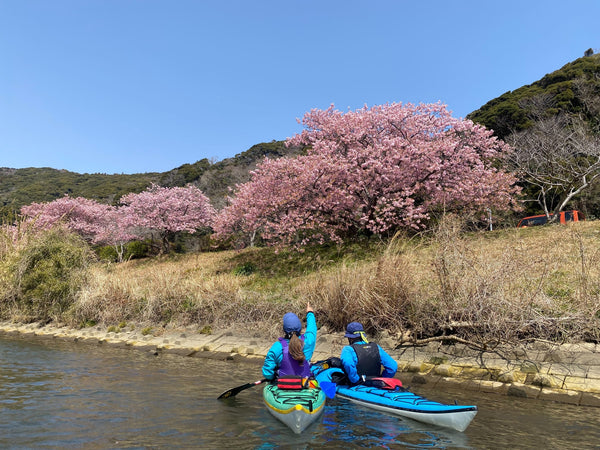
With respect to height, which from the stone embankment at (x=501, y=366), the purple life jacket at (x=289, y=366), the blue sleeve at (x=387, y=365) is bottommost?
the stone embankment at (x=501, y=366)

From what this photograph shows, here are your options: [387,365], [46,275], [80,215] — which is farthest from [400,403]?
[80,215]

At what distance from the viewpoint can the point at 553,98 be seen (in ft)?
117

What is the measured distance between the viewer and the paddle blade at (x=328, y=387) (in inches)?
290

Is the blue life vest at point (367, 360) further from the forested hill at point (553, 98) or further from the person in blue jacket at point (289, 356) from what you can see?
the forested hill at point (553, 98)

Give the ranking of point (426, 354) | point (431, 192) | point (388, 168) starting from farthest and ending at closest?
1. point (431, 192)
2. point (388, 168)
3. point (426, 354)

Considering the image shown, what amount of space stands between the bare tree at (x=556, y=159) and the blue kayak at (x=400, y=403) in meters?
19.4

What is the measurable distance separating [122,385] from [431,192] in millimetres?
15973

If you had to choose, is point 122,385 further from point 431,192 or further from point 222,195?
Answer: point 222,195

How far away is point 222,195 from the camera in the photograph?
4778 cm

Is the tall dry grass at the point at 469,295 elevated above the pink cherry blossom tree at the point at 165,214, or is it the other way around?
the pink cherry blossom tree at the point at 165,214

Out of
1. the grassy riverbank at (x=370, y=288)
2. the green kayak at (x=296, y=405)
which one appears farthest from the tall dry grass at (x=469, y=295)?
the green kayak at (x=296, y=405)

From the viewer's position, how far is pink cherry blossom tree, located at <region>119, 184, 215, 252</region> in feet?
113

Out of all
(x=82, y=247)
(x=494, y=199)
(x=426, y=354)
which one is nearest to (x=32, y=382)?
(x=426, y=354)

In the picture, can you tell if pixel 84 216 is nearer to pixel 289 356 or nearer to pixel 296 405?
pixel 289 356
